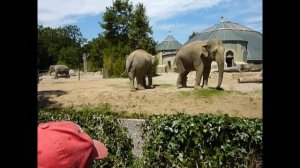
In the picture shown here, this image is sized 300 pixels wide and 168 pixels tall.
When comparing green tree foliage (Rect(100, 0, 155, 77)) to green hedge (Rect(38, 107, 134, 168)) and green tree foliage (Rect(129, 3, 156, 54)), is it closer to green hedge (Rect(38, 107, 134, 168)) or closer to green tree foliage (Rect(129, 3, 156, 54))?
green tree foliage (Rect(129, 3, 156, 54))

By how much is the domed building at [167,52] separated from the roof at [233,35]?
406cm

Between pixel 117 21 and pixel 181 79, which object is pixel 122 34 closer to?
pixel 117 21

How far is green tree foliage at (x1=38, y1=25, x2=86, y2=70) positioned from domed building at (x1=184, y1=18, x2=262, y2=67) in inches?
785

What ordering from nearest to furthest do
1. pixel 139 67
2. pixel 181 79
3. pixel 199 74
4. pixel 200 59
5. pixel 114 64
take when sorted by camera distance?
1. pixel 199 74
2. pixel 200 59
3. pixel 139 67
4. pixel 181 79
5. pixel 114 64

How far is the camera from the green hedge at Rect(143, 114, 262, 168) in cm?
537

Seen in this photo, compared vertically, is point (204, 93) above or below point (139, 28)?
below

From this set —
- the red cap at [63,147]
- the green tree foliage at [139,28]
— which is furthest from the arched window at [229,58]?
the red cap at [63,147]

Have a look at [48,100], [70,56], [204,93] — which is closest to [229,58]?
[70,56]

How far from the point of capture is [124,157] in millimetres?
6590

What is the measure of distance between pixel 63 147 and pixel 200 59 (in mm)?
17364

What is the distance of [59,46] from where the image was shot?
2717 inches
